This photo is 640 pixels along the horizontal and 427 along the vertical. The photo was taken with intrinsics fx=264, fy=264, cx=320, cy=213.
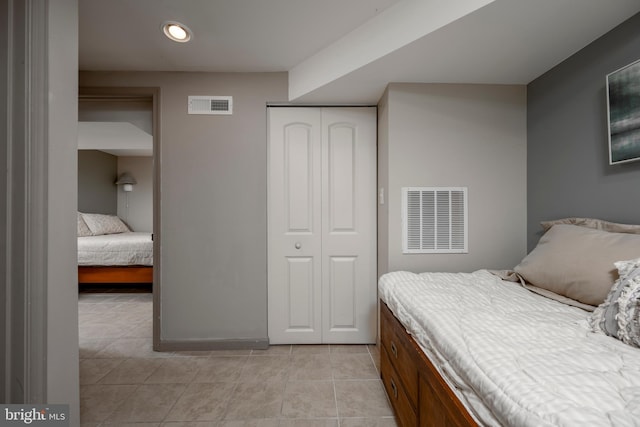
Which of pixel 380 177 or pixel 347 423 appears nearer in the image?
pixel 347 423

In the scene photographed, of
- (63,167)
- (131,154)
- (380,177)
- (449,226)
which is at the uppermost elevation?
(131,154)

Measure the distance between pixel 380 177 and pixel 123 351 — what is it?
8.53 ft

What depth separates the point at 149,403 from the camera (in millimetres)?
1604

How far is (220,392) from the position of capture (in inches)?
66.6

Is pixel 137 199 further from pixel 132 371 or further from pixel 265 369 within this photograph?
pixel 265 369

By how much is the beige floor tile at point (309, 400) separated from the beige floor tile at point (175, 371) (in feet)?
2.39

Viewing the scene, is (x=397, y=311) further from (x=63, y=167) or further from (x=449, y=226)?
(x=63, y=167)

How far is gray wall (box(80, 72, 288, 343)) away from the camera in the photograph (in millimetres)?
2180

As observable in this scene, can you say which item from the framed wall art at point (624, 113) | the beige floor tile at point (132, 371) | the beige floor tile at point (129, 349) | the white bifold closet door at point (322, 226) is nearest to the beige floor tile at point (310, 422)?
A: the white bifold closet door at point (322, 226)

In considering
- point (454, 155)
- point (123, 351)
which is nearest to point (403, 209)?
point (454, 155)

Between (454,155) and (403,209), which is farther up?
(454,155)

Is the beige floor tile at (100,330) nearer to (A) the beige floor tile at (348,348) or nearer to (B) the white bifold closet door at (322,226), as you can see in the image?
(B) the white bifold closet door at (322,226)

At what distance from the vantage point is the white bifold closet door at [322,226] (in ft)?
7.43

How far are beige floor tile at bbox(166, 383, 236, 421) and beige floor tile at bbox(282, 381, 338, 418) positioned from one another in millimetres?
376
